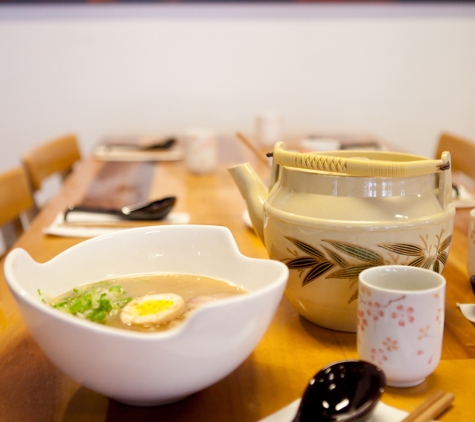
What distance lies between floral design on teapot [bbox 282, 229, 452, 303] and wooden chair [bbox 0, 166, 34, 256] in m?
0.92

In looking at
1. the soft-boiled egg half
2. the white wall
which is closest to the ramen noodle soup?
the soft-boiled egg half

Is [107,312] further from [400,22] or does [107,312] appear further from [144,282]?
[400,22]

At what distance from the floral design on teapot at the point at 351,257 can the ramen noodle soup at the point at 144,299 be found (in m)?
0.08

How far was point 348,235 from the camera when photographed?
2.02 ft

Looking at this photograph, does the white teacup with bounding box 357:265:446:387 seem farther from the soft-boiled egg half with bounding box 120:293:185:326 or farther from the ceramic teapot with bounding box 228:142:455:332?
the soft-boiled egg half with bounding box 120:293:185:326

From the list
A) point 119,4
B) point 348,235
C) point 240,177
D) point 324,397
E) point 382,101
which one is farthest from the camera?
point 382,101

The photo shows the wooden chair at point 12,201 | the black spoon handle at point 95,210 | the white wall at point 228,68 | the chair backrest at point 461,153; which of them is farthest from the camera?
the white wall at point 228,68

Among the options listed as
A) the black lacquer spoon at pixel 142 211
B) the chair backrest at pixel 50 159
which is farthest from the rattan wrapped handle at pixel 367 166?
the chair backrest at pixel 50 159

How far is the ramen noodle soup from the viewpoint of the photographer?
1.84ft

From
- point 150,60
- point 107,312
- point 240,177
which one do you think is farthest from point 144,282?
point 150,60

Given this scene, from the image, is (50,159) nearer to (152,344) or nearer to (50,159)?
(50,159)

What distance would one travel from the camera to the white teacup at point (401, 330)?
53cm

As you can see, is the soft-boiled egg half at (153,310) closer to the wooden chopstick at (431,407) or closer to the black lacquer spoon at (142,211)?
the wooden chopstick at (431,407)

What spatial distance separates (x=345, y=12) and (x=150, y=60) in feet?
3.57
